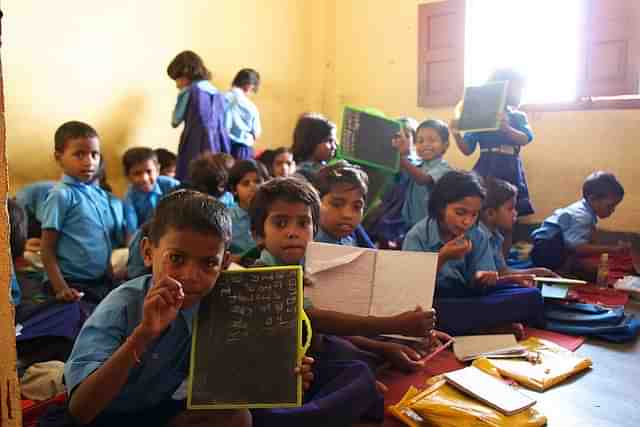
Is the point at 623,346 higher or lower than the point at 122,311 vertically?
lower

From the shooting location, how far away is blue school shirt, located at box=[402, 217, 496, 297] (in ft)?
8.68

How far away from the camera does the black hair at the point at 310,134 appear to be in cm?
355

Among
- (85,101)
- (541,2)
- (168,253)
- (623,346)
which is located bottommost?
(623,346)

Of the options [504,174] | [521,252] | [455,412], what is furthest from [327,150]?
[455,412]

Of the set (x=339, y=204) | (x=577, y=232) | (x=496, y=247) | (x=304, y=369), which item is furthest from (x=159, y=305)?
(x=577, y=232)

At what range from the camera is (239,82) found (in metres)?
5.19

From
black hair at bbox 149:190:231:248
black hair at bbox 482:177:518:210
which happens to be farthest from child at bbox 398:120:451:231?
black hair at bbox 149:190:231:248

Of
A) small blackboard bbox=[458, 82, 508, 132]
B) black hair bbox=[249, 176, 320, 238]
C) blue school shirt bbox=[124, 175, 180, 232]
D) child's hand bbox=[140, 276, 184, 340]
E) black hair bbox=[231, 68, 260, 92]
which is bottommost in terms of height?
blue school shirt bbox=[124, 175, 180, 232]

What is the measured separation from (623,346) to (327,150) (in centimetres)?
200

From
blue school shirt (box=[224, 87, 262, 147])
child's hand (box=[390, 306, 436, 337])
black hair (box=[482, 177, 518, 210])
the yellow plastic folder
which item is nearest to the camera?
child's hand (box=[390, 306, 436, 337])

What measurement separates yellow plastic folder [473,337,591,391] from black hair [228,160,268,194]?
161cm

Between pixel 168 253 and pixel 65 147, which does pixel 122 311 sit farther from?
pixel 65 147

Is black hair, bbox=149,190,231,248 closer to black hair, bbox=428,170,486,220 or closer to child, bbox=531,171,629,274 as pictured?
black hair, bbox=428,170,486,220

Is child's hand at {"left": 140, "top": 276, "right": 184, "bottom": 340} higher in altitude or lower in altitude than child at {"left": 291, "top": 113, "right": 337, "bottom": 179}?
lower
